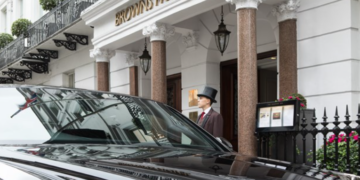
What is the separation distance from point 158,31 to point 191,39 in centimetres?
208

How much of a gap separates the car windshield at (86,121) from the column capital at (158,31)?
7.15 meters

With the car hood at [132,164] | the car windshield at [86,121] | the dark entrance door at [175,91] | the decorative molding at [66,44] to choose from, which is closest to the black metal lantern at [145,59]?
the dark entrance door at [175,91]

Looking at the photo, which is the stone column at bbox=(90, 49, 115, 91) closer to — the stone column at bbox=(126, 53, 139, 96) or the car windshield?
the stone column at bbox=(126, 53, 139, 96)

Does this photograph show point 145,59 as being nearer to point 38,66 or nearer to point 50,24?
point 50,24

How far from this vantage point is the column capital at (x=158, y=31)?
34.6ft

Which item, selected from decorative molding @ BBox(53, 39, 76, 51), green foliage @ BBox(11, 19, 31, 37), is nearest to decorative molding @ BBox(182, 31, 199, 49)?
decorative molding @ BBox(53, 39, 76, 51)

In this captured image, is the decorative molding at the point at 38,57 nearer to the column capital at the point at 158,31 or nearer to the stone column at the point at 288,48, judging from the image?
the column capital at the point at 158,31

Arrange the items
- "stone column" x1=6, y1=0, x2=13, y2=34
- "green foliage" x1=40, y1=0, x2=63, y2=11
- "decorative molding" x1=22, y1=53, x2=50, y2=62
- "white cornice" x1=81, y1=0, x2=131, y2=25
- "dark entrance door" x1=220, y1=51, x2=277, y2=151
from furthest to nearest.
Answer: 1. "stone column" x1=6, y1=0, x2=13, y2=34
2. "decorative molding" x1=22, y1=53, x2=50, y2=62
3. "green foliage" x1=40, y1=0, x2=63, y2=11
4. "dark entrance door" x1=220, y1=51, x2=277, y2=151
5. "white cornice" x1=81, y1=0, x2=131, y2=25

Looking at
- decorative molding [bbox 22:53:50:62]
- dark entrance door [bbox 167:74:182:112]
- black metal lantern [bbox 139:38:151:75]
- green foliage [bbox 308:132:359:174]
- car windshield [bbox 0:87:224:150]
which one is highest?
decorative molding [bbox 22:53:50:62]

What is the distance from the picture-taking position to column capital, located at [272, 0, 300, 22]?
337 inches

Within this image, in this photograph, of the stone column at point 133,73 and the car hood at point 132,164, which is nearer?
the car hood at point 132,164

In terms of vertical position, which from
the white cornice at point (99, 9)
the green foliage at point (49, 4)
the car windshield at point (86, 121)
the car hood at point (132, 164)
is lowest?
the car hood at point (132, 164)

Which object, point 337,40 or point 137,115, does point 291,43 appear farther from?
point 137,115

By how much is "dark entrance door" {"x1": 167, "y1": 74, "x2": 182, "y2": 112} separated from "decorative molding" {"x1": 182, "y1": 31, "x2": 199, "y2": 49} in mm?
1618
